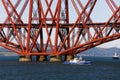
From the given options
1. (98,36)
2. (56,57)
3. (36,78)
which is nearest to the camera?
(36,78)

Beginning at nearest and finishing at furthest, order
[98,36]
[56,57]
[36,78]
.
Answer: [36,78], [98,36], [56,57]

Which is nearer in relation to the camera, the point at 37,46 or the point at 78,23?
the point at 78,23

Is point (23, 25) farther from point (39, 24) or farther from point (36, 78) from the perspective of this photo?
point (36, 78)

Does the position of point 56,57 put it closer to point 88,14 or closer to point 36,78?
point 88,14

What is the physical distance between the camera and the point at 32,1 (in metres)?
145

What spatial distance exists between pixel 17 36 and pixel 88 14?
22059mm

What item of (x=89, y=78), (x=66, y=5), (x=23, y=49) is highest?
(x=66, y=5)

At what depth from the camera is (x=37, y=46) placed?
15275 cm

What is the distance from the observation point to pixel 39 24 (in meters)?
149

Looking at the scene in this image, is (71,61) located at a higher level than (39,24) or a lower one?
lower

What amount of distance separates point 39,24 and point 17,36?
772 centimetres

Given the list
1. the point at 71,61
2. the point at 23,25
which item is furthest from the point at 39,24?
the point at 71,61

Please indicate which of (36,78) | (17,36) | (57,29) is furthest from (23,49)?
(36,78)

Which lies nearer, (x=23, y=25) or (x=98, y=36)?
(x=98, y=36)
